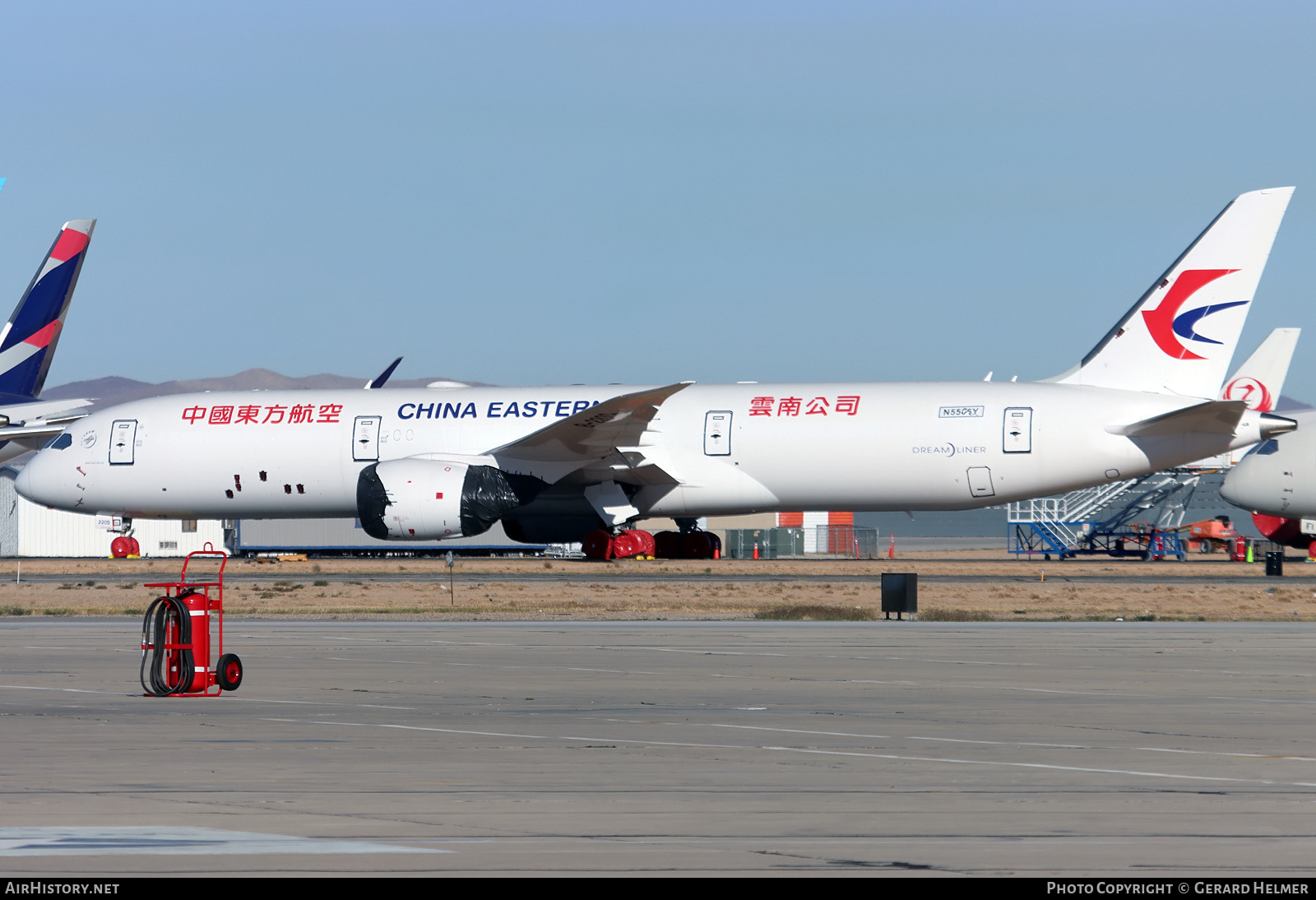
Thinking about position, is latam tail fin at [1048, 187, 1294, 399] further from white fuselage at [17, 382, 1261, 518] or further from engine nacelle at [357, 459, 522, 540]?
engine nacelle at [357, 459, 522, 540]

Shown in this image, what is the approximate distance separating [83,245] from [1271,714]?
39.0m

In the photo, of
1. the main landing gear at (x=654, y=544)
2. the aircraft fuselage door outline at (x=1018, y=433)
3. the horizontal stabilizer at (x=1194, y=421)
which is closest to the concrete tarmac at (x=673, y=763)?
the horizontal stabilizer at (x=1194, y=421)

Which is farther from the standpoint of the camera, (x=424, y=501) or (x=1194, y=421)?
(x=424, y=501)

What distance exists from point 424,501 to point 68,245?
1666 centimetres

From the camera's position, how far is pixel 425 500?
1368 inches

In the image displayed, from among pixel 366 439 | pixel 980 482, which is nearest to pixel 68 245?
pixel 366 439

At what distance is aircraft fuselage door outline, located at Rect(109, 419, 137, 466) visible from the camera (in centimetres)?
3975

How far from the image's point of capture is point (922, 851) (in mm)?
7352

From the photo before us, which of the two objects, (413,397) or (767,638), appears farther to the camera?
(413,397)

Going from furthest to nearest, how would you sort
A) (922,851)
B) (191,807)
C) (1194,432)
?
(1194,432)
(191,807)
(922,851)

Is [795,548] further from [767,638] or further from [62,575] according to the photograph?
[767,638]

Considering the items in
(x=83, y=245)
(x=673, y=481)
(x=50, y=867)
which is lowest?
(x=50, y=867)

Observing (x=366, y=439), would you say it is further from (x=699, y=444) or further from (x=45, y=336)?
(x=45, y=336)
